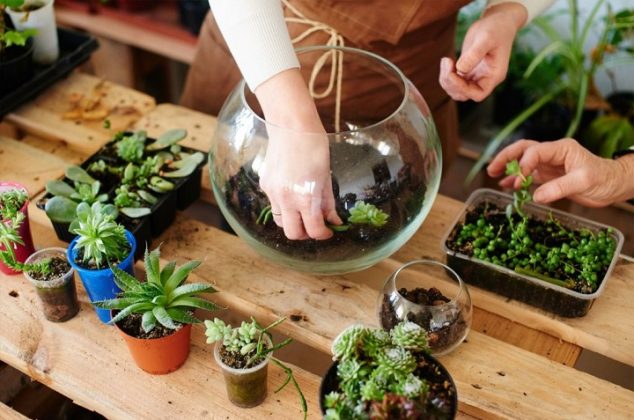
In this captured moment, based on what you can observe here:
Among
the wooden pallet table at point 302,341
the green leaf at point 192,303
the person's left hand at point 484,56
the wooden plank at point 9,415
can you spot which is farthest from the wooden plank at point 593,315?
the wooden plank at point 9,415

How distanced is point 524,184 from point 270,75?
1.41ft

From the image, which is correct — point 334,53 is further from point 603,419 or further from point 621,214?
point 621,214

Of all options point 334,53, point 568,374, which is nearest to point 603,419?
Result: point 568,374

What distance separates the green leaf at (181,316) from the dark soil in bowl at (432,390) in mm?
199

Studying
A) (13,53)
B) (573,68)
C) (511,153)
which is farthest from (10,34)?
(573,68)

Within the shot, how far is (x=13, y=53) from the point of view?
4.45ft

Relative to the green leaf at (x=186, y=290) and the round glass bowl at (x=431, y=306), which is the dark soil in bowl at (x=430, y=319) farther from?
the green leaf at (x=186, y=290)

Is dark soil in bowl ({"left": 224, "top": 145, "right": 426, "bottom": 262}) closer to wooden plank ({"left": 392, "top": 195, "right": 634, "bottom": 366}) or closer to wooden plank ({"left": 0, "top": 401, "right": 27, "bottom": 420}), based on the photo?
wooden plank ({"left": 392, "top": 195, "right": 634, "bottom": 366})

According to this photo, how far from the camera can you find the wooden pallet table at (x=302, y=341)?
3.12 feet

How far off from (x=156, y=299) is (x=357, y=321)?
29cm

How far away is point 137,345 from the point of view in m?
0.94

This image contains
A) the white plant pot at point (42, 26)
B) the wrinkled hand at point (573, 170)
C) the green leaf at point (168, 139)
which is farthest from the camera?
the white plant pot at point (42, 26)

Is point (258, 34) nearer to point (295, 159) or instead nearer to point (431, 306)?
point (295, 159)

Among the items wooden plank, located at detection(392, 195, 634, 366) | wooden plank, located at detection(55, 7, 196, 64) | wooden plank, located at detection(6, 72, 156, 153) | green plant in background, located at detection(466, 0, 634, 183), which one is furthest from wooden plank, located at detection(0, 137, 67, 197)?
green plant in background, located at detection(466, 0, 634, 183)
